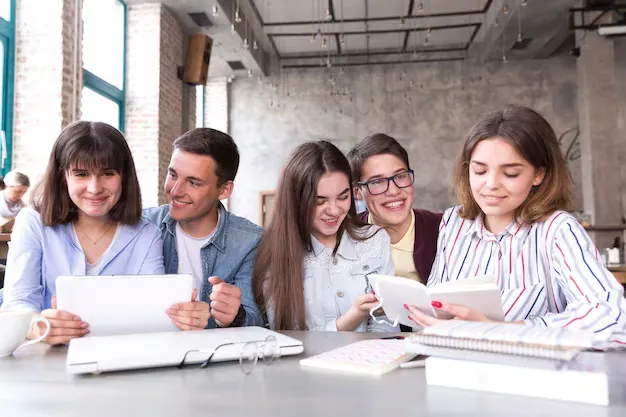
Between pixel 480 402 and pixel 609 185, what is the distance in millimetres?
9006

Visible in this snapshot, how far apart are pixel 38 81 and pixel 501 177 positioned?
514 centimetres

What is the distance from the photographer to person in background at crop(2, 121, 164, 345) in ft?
5.61

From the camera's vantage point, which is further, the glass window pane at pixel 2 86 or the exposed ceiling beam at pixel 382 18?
the exposed ceiling beam at pixel 382 18

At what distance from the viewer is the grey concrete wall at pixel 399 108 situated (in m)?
11.2

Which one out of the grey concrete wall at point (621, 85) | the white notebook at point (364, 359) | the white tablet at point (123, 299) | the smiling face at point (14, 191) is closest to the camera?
the white notebook at point (364, 359)

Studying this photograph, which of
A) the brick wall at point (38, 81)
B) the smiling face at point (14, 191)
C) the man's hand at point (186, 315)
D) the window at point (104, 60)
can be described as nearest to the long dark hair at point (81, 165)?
the man's hand at point (186, 315)

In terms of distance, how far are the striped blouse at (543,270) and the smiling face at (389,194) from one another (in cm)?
32

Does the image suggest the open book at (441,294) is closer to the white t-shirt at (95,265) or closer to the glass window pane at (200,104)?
the white t-shirt at (95,265)

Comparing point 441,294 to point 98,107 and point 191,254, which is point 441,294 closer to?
point 191,254

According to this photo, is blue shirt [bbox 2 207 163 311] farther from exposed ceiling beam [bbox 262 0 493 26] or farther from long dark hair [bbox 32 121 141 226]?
exposed ceiling beam [bbox 262 0 493 26]

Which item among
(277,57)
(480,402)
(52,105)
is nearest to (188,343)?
(480,402)

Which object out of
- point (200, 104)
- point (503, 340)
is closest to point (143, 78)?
point (200, 104)

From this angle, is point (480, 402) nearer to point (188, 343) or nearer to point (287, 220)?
point (188, 343)

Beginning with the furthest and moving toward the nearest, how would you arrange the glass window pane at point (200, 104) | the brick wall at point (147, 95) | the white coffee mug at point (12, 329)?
the glass window pane at point (200, 104), the brick wall at point (147, 95), the white coffee mug at point (12, 329)
